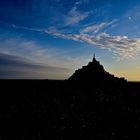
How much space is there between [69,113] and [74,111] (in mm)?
1862

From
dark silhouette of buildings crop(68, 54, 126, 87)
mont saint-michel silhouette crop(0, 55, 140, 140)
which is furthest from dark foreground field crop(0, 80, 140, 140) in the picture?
dark silhouette of buildings crop(68, 54, 126, 87)

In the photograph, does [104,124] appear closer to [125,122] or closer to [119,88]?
[125,122]

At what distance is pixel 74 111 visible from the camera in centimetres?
5572

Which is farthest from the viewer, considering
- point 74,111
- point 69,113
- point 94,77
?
point 94,77

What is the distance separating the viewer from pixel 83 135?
4356 cm

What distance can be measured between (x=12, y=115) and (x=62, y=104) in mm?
12840

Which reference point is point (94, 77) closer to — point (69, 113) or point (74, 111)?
point (74, 111)

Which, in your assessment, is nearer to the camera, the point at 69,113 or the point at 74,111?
the point at 69,113

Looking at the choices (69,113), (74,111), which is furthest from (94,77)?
(69,113)

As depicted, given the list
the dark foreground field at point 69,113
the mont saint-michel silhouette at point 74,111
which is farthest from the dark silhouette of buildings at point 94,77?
the dark foreground field at point 69,113

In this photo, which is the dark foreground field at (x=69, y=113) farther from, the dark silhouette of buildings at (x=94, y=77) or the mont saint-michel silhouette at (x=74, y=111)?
the dark silhouette of buildings at (x=94, y=77)

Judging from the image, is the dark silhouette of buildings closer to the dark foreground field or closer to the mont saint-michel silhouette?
the mont saint-michel silhouette

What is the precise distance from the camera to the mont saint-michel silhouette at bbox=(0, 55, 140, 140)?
44094 millimetres

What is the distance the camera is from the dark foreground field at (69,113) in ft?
144
